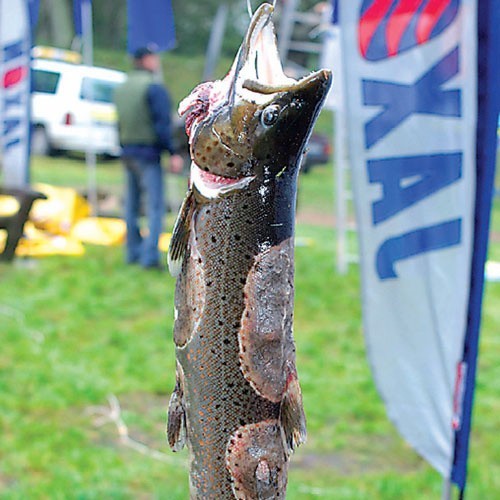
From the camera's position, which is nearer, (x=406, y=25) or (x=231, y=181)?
(x=231, y=181)

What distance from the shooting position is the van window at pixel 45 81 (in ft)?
22.4

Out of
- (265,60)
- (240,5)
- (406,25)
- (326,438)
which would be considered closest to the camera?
(265,60)

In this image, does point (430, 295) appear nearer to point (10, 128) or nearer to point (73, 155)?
point (10, 128)

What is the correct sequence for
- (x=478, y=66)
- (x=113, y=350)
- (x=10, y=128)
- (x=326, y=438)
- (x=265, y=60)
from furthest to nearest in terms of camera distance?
(x=10, y=128) → (x=113, y=350) → (x=326, y=438) → (x=478, y=66) → (x=265, y=60)

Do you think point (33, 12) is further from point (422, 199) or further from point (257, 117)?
point (257, 117)

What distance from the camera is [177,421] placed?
143 cm

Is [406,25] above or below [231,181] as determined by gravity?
above

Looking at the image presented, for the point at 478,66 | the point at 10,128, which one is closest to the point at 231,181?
the point at 478,66

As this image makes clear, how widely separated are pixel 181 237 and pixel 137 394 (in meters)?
3.89

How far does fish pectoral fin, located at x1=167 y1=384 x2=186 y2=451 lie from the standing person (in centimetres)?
625

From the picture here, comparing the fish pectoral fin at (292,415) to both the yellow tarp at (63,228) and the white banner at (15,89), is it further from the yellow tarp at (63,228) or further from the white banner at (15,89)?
the yellow tarp at (63,228)

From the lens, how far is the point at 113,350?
5.79 metres

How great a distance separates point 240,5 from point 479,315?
26.5 m

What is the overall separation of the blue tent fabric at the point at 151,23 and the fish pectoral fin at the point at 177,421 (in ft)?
15.8
